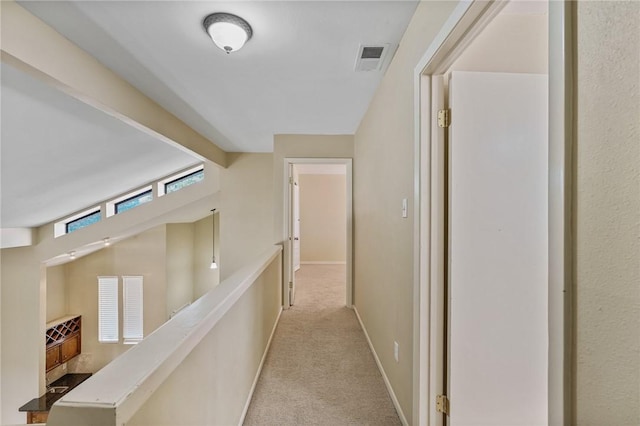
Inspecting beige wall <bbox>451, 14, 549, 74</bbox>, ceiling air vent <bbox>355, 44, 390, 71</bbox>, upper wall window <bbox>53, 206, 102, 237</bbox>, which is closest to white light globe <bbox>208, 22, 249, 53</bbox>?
ceiling air vent <bbox>355, 44, 390, 71</bbox>

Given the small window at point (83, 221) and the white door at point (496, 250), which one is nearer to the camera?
the white door at point (496, 250)

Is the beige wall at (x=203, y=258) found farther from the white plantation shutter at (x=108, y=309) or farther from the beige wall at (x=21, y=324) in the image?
the beige wall at (x=21, y=324)

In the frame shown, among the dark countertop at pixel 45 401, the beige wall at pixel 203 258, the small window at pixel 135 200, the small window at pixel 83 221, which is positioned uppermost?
the small window at pixel 135 200

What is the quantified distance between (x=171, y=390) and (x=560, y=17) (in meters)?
1.35

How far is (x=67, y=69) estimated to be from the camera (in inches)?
69.7

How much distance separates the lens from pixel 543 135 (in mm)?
1349

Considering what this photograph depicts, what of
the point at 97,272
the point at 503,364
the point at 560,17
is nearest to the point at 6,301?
the point at 97,272

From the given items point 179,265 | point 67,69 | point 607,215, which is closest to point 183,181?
point 179,265

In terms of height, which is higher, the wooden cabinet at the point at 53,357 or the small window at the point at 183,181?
the small window at the point at 183,181

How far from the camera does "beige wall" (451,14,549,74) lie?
4.40 ft

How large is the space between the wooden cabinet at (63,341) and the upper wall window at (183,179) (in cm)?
383

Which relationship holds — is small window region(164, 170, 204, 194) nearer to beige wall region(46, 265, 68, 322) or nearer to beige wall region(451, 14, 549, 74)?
beige wall region(46, 265, 68, 322)

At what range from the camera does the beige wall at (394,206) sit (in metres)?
1.57

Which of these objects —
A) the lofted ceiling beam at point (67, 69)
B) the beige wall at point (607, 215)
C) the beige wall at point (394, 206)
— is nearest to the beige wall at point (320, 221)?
the beige wall at point (394, 206)
